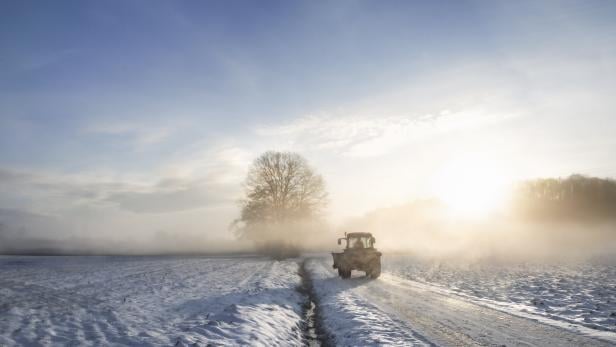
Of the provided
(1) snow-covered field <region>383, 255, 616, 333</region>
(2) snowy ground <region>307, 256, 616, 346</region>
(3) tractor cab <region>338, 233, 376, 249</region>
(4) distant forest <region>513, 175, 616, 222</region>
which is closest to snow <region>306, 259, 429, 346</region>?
(2) snowy ground <region>307, 256, 616, 346</region>

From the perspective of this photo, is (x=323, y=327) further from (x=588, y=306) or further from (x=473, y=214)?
(x=473, y=214)

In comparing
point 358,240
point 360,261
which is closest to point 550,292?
point 360,261

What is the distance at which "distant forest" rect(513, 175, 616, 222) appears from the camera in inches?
2763

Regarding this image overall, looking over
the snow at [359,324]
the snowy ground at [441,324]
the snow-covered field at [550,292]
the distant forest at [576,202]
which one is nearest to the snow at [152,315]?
the snow at [359,324]

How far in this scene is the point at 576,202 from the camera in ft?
235

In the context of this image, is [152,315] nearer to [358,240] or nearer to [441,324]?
[441,324]

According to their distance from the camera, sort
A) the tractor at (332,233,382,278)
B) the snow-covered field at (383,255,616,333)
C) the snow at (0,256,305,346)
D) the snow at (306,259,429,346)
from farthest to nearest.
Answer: the tractor at (332,233,382,278) → the snow-covered field at (383,255,616,333) → the snow at (0,256,305,346) → the snow at (306,259,429,346)

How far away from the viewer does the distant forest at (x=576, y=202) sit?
7019 centimetres

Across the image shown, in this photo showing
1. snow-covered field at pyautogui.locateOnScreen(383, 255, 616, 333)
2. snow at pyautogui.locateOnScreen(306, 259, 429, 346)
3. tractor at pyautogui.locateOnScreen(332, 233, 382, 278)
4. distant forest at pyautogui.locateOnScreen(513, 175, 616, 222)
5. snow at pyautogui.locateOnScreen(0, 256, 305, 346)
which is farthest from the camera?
distant forest at pyautogui.locateOnScreen(513, 175, 616, 222)

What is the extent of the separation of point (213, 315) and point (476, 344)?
24.8 ft

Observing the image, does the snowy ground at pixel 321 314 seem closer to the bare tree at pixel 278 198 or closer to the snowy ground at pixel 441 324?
the snowy ground at pixel 441 324

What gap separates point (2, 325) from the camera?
11109 millimetres

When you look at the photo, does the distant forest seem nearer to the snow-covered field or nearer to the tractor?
the snow-covered field

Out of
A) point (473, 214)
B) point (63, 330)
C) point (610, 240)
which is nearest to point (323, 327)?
point (63, 330)
